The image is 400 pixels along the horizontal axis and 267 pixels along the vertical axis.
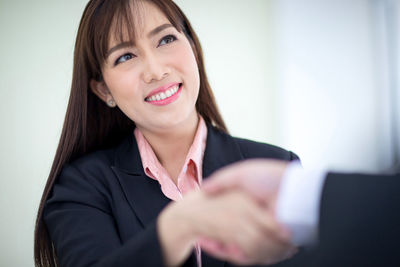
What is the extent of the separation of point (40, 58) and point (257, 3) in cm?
162

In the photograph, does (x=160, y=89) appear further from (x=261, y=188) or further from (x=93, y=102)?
(x=261, y=188)

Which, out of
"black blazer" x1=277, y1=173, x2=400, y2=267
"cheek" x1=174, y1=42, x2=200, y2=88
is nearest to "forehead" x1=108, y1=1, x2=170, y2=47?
"cheek" x1=174, y1=42, x2=200, y2=88

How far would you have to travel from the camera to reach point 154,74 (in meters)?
1.10

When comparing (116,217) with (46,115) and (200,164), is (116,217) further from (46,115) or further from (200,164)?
(46,115)

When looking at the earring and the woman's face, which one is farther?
the earring

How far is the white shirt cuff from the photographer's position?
53 cm

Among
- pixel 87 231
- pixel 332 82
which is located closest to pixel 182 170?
pixel 87 231

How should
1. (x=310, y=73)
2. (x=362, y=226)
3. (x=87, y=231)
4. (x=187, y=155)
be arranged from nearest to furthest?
(x=362, y=226), (x=87, y=231), (x=187, y=155), (x=310, y=73)

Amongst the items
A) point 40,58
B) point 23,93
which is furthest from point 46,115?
point 40,58

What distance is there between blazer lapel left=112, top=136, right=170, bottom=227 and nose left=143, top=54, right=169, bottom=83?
26 centimetres

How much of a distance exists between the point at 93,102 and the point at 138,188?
0.41 metres

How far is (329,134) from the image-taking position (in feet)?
9.65

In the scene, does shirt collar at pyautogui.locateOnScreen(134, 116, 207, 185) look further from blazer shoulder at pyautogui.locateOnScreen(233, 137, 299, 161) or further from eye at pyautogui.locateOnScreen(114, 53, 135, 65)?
eye at pyautogui.locateOnScreen(114, 53, 135, 65)

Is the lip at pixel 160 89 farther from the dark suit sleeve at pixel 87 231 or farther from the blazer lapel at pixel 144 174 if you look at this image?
the dark suit sleeve at pixel 87 231
